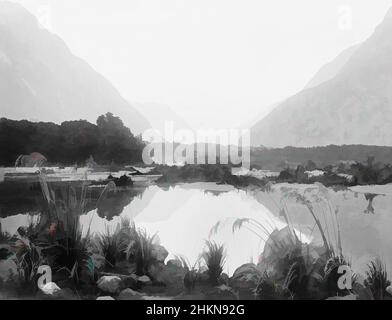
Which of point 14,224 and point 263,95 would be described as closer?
point 14,224

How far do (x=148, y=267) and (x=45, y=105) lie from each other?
61.5 inches

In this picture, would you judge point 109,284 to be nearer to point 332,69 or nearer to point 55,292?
point 55,292

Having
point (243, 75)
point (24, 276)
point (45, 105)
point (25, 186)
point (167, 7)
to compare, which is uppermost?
point (167, 7)

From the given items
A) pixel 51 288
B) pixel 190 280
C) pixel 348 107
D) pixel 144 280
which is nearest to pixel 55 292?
pixel 51 288

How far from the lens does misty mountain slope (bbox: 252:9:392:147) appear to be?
372 centimetres

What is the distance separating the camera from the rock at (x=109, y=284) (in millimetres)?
3318

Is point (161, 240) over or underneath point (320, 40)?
underneath

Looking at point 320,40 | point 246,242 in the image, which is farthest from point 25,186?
point 320,40

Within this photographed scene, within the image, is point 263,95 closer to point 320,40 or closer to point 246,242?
point 320,40

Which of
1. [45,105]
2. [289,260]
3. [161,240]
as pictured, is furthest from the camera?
[45,105]

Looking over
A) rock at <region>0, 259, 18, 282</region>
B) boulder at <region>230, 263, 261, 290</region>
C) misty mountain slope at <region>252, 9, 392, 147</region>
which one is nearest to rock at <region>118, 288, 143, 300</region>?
boulder at <region>230, 263, 261, 290</region>

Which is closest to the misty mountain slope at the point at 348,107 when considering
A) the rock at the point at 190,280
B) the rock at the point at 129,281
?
the rock at the point at 190,280

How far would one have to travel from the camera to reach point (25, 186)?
366 cm

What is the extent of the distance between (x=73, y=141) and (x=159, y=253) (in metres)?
1.14
